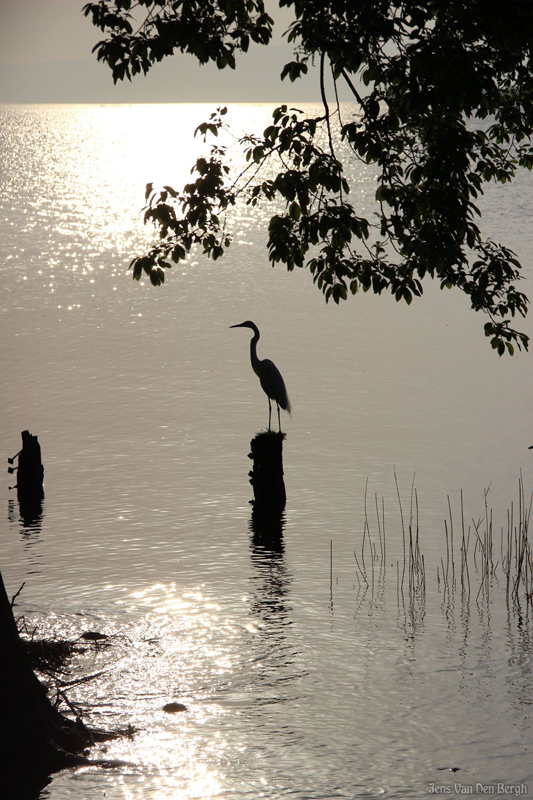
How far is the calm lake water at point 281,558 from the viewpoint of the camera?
8.92m

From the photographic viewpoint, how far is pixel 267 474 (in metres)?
16.6

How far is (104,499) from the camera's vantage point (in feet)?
56.0

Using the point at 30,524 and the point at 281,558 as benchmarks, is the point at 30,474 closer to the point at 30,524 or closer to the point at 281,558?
the point at 30,524

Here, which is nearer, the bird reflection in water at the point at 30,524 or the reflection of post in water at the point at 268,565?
the reflection of post in water at the point at 268,565

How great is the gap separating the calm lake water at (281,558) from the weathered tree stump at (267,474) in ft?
1.10

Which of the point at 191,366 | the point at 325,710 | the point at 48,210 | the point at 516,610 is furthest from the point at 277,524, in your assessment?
the point at 48,210

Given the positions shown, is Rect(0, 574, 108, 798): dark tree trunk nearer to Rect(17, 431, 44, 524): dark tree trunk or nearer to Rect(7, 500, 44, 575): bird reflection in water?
Rect(7, 500, 44, 575): bird reflection in water

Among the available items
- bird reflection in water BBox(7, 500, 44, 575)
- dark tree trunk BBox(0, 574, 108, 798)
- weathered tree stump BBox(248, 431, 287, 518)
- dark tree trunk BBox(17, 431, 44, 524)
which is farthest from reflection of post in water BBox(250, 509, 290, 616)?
dark tree trunk BBox(0, 574, 108, 798)

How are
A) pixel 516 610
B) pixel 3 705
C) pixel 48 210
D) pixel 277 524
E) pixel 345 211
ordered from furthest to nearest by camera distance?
pixel 48 210
pixel 277 524
pixel 516 610
pixel 345 211
pixel 3 705

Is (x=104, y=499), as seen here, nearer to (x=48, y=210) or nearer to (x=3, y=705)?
(x=3, y=705)

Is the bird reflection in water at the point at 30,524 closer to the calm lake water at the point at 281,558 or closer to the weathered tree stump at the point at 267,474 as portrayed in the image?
the calm lake water at the point at 281,558

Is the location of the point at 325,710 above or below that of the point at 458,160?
below

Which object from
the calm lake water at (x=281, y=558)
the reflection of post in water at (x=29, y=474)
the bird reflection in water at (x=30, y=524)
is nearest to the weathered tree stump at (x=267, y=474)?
the calm lake water at (x=281, y=558)

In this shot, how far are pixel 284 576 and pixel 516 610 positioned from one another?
3.26 meters
